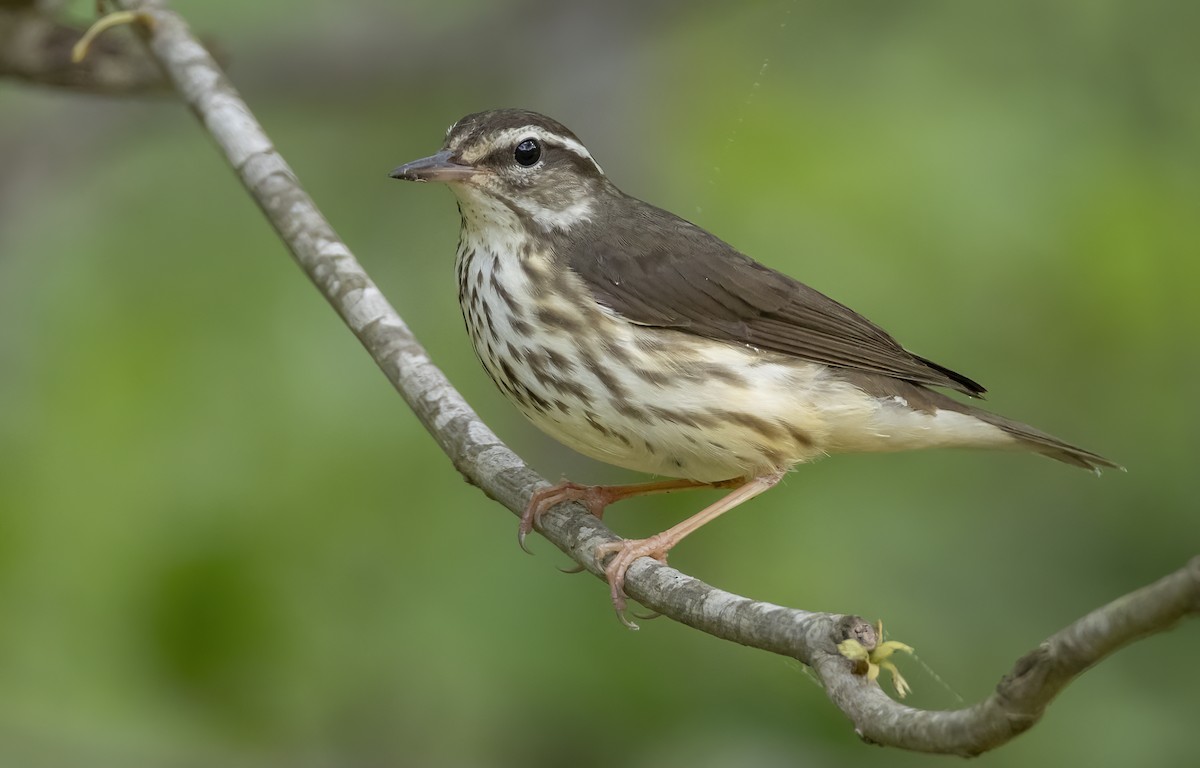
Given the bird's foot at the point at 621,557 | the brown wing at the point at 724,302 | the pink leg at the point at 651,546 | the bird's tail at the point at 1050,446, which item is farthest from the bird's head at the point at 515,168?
the bird's tail at the point at 1050,446

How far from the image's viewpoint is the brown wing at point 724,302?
4.26 metres

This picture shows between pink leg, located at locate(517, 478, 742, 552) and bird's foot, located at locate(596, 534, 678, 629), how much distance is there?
1.06 ft

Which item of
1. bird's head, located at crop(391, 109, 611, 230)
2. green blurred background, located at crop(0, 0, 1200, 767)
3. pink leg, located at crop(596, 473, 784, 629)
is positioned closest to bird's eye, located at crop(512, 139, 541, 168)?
bird's head, located at crop(391, 109, 611, 230)

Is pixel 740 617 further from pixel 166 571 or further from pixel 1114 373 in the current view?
pixel 1114 373

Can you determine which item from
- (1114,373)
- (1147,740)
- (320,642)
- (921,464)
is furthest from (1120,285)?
(320,642)

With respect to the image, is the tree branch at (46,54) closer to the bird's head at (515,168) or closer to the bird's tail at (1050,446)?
the bird's head at (515,168)

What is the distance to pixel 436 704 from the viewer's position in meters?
5.11

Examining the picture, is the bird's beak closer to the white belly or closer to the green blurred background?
the white belly

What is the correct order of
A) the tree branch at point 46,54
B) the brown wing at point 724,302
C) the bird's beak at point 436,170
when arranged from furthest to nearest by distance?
1. the tree branch at point 46,54
2. the brown wing at point 724,302
3. the bird's beak at point 436,170

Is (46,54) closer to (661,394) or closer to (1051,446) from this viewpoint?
(661,394)

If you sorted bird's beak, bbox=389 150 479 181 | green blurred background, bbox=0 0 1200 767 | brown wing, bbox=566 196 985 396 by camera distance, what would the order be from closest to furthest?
bird's beak, bbox=389 150 479 181 → brown wing, bbox=566 196 985 396 → green blurred background, bbox=0 0 1200 767

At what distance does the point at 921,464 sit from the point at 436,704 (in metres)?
2.23

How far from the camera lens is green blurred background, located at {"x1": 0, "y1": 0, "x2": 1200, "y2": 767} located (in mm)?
4809

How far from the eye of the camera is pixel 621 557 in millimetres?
3664
